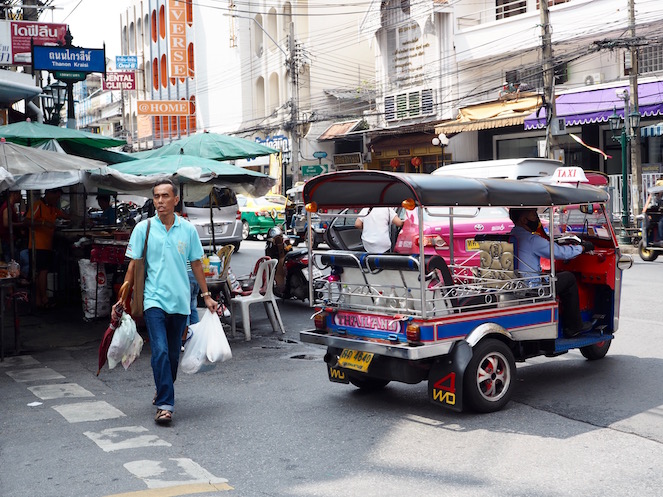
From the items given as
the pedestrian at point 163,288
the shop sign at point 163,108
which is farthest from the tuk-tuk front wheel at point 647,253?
the shop sign at point 163,108

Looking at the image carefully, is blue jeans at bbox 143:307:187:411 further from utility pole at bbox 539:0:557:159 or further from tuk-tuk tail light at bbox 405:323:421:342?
utility pole at bbox 539:0:557:159

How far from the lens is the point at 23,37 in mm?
18000

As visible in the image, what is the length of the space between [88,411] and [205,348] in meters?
1.21

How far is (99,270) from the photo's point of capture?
11.6 m

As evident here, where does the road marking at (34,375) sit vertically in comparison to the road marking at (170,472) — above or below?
above

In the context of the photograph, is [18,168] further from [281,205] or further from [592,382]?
[281,205]

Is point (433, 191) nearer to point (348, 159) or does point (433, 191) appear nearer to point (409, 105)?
point (409, 105)

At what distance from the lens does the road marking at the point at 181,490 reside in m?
4.61

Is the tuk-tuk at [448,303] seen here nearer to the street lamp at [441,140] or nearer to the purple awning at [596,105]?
the purple awning at [596,105]

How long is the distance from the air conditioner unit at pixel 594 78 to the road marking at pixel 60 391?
21.4 meters

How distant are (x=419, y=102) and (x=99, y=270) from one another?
71.1ft

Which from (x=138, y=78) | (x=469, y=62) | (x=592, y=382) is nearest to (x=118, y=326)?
(x=592, y=382)

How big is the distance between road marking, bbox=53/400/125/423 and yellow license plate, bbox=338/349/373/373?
73.2 inches

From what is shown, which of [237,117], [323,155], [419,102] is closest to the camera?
[419,102]
